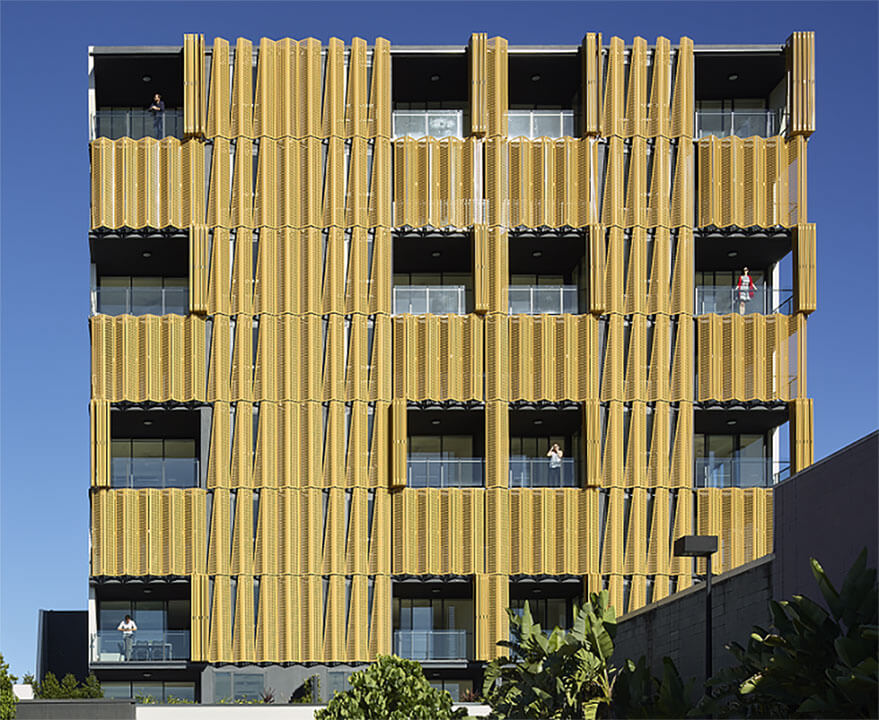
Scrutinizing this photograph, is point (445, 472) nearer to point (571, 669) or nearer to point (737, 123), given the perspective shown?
point (737, 123)

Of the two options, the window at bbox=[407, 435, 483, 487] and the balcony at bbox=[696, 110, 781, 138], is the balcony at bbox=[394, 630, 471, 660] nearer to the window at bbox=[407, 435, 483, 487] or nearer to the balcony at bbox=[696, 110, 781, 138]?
the window at bbox=[407, 435, 483, 487]

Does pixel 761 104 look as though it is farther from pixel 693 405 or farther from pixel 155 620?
pixel 155 620

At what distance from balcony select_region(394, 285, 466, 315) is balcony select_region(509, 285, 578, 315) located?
2246 millimetres

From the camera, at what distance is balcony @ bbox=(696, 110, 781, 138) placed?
53.3m

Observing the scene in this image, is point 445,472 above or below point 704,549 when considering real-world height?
below

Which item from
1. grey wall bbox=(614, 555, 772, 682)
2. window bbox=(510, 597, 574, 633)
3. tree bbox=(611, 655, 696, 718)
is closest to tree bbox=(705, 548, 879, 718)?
tree bbox=(611, 655, 696, 718)

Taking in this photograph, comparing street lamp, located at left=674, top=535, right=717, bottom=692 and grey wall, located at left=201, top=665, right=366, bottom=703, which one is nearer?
street lamp, located at left=674, top=535, right=717, bottom=692

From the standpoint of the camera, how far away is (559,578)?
1956 inches

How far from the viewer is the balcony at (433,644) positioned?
49.4 m

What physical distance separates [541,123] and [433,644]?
21.8 m

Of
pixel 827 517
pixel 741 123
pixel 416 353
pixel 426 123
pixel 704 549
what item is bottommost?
pixel 704 549

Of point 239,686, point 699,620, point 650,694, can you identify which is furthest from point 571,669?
point 239,686

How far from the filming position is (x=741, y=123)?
2103 inches

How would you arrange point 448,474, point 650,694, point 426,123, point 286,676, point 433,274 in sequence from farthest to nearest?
point 433,274
point 426,123
point 448,474
point 286,676
point 650,694
